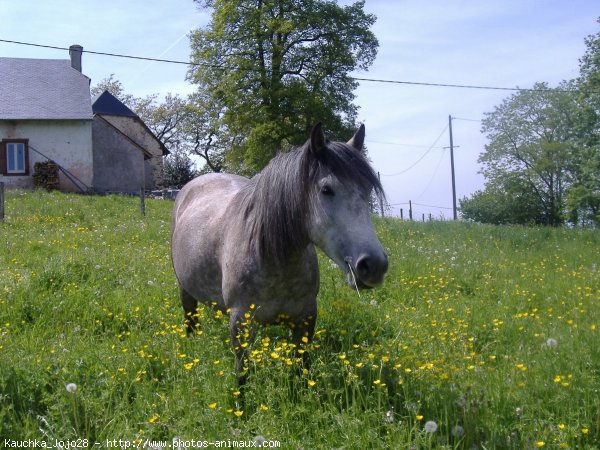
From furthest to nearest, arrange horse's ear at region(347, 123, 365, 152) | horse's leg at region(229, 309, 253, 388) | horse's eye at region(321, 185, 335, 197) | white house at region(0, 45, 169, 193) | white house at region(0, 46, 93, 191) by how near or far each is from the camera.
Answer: white house at region(0, 45, 169, 193) → white house at region(0, 46, 93, 191) → horse's ear at region(347, 123, 365, 152) → horse's leg at region(229, 309, 253, 388) → horse's eye at region(321, 185, 335, 197)

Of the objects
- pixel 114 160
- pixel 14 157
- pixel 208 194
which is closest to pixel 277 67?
pixel 114 160

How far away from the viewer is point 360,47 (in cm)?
3078

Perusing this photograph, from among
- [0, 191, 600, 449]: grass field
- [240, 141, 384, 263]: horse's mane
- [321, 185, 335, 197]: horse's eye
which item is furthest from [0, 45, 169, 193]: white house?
[321, 185, 335, 197]: horse's eye

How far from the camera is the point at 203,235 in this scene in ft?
15.4

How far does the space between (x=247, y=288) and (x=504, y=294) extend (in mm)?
3818

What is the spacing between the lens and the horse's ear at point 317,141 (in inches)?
131

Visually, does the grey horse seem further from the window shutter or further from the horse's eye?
the window shutter

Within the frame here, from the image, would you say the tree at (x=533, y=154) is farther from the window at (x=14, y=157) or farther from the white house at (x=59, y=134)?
the window at (x=14, y=157)

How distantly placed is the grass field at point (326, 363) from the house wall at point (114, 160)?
79.7ft

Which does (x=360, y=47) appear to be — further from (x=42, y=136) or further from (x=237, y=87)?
(x=42, y=136)

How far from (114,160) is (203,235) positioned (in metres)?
28.7

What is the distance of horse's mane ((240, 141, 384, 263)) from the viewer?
3350 millimetres

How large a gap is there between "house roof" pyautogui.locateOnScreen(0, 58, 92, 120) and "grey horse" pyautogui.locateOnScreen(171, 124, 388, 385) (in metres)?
26.2

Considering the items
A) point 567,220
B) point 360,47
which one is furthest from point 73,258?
point 567,220
